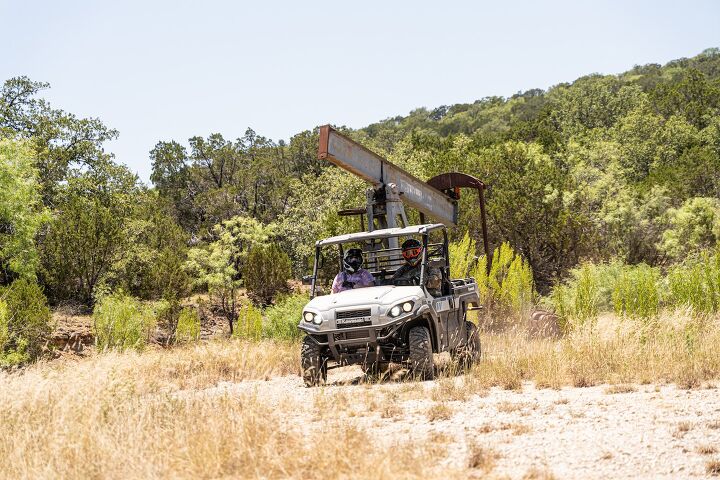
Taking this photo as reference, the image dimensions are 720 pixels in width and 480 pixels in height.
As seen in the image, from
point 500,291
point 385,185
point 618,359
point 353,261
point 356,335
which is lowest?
point 618,359

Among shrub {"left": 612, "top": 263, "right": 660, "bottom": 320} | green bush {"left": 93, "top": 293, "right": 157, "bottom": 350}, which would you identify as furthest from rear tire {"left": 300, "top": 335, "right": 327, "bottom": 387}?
green bush {"left": 93, "top": 293, "right": 157, "bottom": 350}

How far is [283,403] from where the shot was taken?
8.81 metres

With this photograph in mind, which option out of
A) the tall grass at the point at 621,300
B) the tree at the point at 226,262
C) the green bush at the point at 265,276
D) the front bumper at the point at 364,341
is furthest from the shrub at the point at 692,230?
the front bumper at the point at 364,341

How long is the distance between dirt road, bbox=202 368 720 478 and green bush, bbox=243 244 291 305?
3263cm

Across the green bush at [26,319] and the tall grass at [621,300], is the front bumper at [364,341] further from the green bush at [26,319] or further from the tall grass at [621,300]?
the green bush at [26,319]

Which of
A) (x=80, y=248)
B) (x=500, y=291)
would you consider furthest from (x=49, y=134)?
(x=500, y=291)

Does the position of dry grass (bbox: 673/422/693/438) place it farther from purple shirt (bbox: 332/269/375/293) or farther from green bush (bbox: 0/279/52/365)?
green bush (bbox: 0/279/52/365)

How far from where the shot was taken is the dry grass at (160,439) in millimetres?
6020

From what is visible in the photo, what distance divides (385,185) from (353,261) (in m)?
2.88

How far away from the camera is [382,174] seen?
15.1 metres

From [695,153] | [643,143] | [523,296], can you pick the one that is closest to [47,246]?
[523,296]

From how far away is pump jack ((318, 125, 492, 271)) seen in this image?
14055 millimetres

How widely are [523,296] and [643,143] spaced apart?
41.3 meters

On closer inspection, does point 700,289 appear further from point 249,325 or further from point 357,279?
point 249,325
